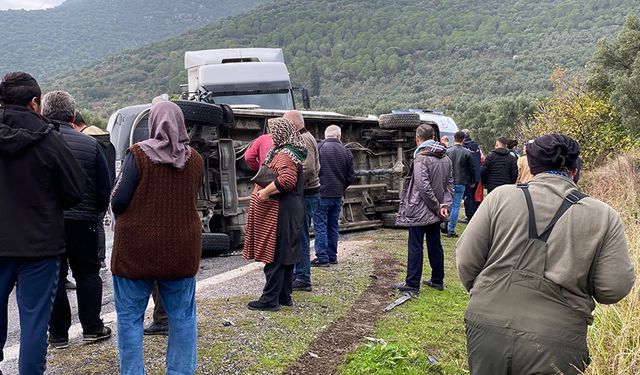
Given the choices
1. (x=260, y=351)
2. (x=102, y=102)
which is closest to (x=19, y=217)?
(x=260, y=351)

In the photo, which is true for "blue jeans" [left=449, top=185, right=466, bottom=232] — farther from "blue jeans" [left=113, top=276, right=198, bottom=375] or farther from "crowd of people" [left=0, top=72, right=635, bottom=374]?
"blue jeans" [left=113, top=276, right=198, bottom=375]

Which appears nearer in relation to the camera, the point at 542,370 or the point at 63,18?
the point at 542,370

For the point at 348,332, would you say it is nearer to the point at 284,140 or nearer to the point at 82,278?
the point at 284,140

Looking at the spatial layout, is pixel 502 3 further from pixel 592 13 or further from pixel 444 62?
pixel 444 62

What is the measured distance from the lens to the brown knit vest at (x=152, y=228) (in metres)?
3.80

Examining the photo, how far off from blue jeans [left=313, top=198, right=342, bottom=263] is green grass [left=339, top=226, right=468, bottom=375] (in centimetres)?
144

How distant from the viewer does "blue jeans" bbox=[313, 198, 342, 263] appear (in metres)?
8.17

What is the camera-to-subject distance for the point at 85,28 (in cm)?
9394

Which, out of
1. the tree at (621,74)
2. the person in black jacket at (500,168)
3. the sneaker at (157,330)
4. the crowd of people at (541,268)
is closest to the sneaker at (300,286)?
the sneaker at (157,330)

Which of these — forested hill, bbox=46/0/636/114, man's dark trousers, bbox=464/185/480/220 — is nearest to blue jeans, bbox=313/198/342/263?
man's dark trousers, bbox=464/185/480/220

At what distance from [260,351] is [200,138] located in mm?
4251

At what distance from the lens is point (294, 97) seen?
13820 mm

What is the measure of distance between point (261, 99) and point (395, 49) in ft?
233

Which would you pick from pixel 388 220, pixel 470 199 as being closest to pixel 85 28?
pixel 388 220
